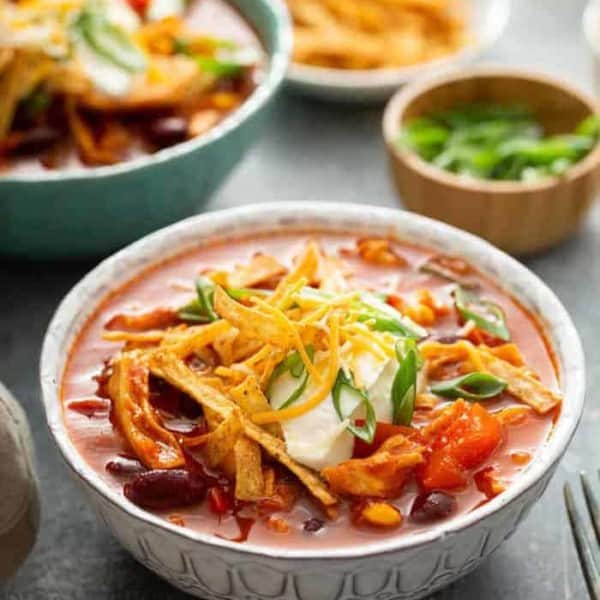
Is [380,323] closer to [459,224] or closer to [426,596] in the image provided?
[426,596]

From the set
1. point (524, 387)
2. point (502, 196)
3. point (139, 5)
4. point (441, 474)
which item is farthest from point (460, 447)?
point (139, 5)

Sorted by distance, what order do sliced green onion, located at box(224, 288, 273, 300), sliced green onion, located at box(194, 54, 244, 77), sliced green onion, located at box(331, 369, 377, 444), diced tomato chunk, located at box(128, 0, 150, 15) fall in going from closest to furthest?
1. sliced green onion, located at box(331, 369, 377, 444)
2. sliced green onion, located at box(224, 288, 273, 300)
3. sliced green onion, located at box(194, 54, 244, 77)
4. diced tomato chunk, located at box(128, 0, 150, 15)

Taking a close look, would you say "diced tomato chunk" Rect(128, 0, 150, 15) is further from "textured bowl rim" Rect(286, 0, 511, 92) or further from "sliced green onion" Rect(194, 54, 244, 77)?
"textured bowl rim" Rect(286, 0, 511, 92)

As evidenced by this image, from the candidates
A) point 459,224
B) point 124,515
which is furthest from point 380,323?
point 459,224

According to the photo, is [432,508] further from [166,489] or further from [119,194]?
[119,194]

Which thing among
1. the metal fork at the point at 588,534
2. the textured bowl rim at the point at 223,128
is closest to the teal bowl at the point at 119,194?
the textured bowl rim at the point at 223,128

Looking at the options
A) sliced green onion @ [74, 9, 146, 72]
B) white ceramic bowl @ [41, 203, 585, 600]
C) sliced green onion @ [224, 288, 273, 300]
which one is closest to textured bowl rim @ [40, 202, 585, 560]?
white ceramic bowl @ [41, 203, 585, 600]
